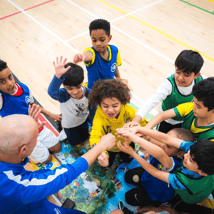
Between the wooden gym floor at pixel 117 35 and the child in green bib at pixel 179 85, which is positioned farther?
the wooden gym floor at pixel 117 35

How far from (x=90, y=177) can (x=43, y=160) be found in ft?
2.20

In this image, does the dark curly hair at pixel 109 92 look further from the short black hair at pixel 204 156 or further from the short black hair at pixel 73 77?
the short black hair at pixel 204 156

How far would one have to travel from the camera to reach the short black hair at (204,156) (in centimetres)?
128

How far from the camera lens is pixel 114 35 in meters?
4.65

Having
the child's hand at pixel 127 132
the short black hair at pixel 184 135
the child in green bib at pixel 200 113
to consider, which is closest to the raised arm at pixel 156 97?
the child in green bib at pixel 200 113

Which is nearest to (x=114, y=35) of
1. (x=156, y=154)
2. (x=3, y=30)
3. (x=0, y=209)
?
(x=3, y=30)

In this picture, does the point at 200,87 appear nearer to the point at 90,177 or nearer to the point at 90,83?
the point at 90,83

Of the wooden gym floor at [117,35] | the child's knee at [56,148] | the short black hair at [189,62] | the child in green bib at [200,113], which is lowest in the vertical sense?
→ the child's knee at [56,148]

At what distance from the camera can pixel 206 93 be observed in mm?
1544

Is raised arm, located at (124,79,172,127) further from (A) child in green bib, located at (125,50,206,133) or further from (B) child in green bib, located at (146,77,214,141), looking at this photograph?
(B) child in green bib, located at (146,77,214,141)

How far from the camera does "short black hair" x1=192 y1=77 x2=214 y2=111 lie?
1539mm

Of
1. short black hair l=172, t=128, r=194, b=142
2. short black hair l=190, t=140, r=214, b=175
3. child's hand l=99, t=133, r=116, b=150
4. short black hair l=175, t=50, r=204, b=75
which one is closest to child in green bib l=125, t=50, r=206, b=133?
short black hair l=175, t=50, r=204, b=75

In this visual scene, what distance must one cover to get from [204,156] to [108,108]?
903 mm

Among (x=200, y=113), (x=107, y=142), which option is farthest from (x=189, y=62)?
(x=107, y=142)
